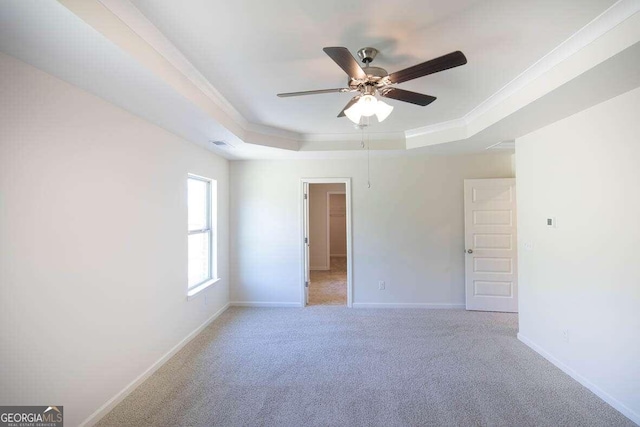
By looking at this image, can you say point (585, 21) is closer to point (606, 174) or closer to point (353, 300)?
point (606, 174)

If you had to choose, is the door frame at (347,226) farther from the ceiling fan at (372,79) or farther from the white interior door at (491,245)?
the ceiling fan at (372,79)

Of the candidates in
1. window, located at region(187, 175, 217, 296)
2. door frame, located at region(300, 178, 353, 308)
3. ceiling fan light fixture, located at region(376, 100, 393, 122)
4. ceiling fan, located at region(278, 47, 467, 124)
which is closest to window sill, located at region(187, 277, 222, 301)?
window, located at region(187, 175, 217, 296)

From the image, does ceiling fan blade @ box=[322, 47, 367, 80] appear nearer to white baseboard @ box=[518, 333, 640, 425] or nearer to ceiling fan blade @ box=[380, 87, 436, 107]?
ceiling fan blade @ box=[380, 87, 436, 107]

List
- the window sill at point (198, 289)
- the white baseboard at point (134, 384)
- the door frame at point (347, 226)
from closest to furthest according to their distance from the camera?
the white baseboard at point (134, 384), the window sill at point (198, 289), the door frame at point (347, 226)

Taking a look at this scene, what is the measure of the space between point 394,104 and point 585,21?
148 centimetres

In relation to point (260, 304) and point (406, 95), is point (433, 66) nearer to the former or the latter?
point (406, 95)

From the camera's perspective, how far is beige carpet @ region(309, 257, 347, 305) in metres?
4.78

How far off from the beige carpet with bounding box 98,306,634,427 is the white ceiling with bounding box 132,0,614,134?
2582mm

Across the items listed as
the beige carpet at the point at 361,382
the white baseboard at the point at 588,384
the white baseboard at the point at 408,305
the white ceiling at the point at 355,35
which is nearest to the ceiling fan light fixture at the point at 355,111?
the white ceiling at the point at 355,35

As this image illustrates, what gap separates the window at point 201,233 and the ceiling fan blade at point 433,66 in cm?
279

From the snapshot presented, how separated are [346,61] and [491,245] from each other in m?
3.73

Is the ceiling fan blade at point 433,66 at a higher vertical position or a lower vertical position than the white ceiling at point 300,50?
lower

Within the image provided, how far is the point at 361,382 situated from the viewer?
2.45 m

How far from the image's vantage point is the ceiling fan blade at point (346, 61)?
4.61 feet
